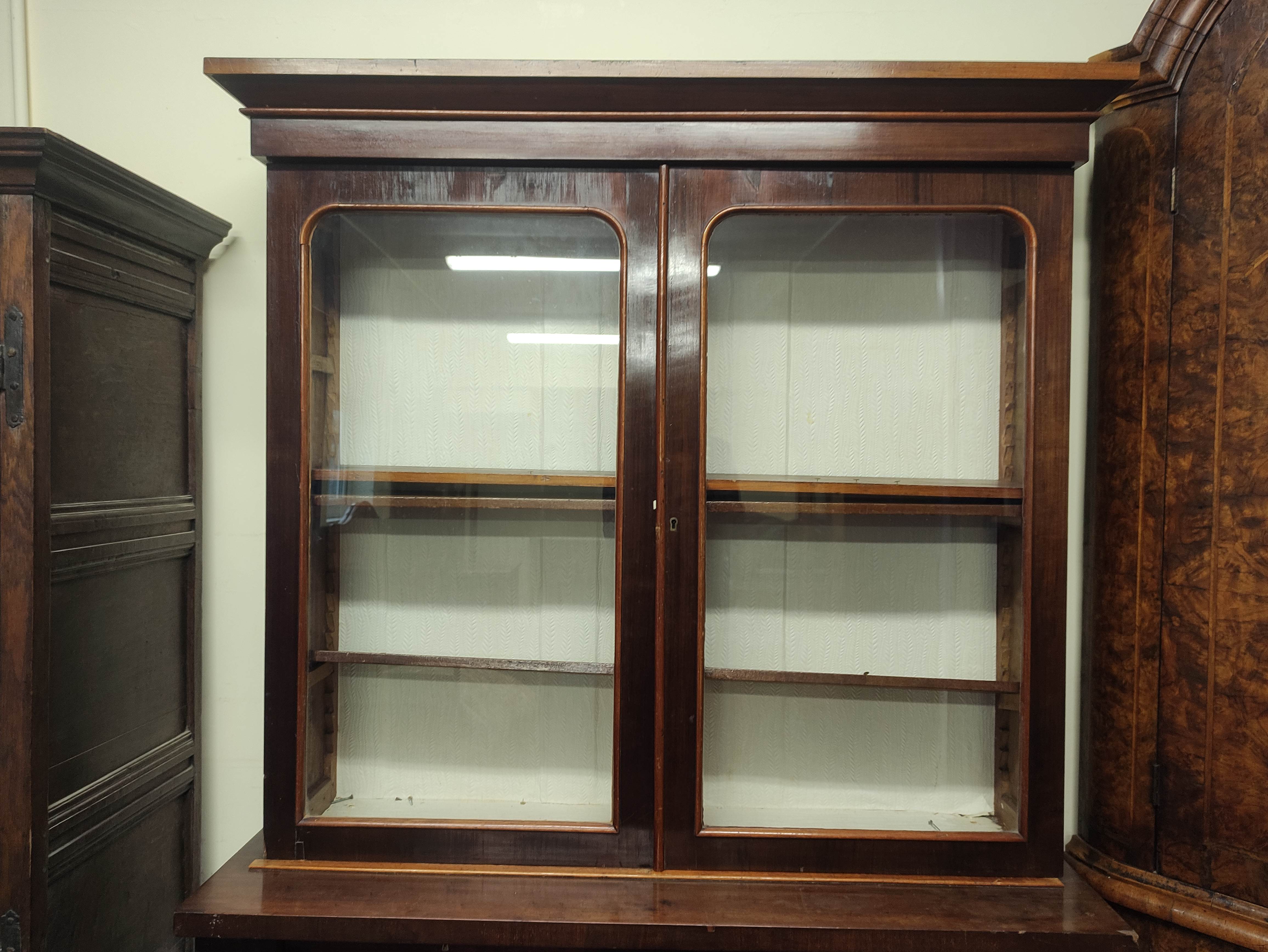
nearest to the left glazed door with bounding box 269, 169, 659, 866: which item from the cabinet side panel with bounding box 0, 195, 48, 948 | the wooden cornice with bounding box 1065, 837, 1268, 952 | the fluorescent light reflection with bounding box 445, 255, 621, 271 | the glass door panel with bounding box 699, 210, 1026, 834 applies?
the fluorescent light reflection with bounding box 445, 255, 621, 271

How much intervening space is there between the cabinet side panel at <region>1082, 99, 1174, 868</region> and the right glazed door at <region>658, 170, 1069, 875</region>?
177 mm

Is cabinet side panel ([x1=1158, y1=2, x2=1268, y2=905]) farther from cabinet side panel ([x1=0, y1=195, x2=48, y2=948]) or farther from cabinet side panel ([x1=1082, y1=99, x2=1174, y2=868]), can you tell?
cabinet side panel ([x1=0, y1=195, x2=48, y2=948])

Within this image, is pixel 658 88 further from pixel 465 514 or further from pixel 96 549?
pixel 96 549

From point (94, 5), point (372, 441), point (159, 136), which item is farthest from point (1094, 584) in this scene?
point (94, 5)

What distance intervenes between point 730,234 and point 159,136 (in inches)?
37.0

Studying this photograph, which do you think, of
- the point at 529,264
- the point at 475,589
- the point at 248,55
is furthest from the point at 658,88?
the point at 248,55

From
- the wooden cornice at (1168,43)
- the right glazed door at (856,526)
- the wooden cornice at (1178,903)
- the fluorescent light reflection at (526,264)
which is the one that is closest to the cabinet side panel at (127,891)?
the right glazed door at (856,526)

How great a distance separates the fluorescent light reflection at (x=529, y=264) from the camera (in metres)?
0.92

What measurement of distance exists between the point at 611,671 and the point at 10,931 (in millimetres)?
729

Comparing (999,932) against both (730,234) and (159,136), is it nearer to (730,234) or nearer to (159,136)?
(730,234)

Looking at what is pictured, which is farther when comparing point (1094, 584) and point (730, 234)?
point (1094, 584)

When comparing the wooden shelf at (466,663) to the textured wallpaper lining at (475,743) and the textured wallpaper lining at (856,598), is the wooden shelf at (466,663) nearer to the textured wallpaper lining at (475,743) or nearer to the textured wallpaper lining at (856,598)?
the textured wallpaper lining at (475,743)

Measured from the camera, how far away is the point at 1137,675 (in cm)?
99

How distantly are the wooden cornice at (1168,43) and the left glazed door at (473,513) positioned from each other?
65cm
